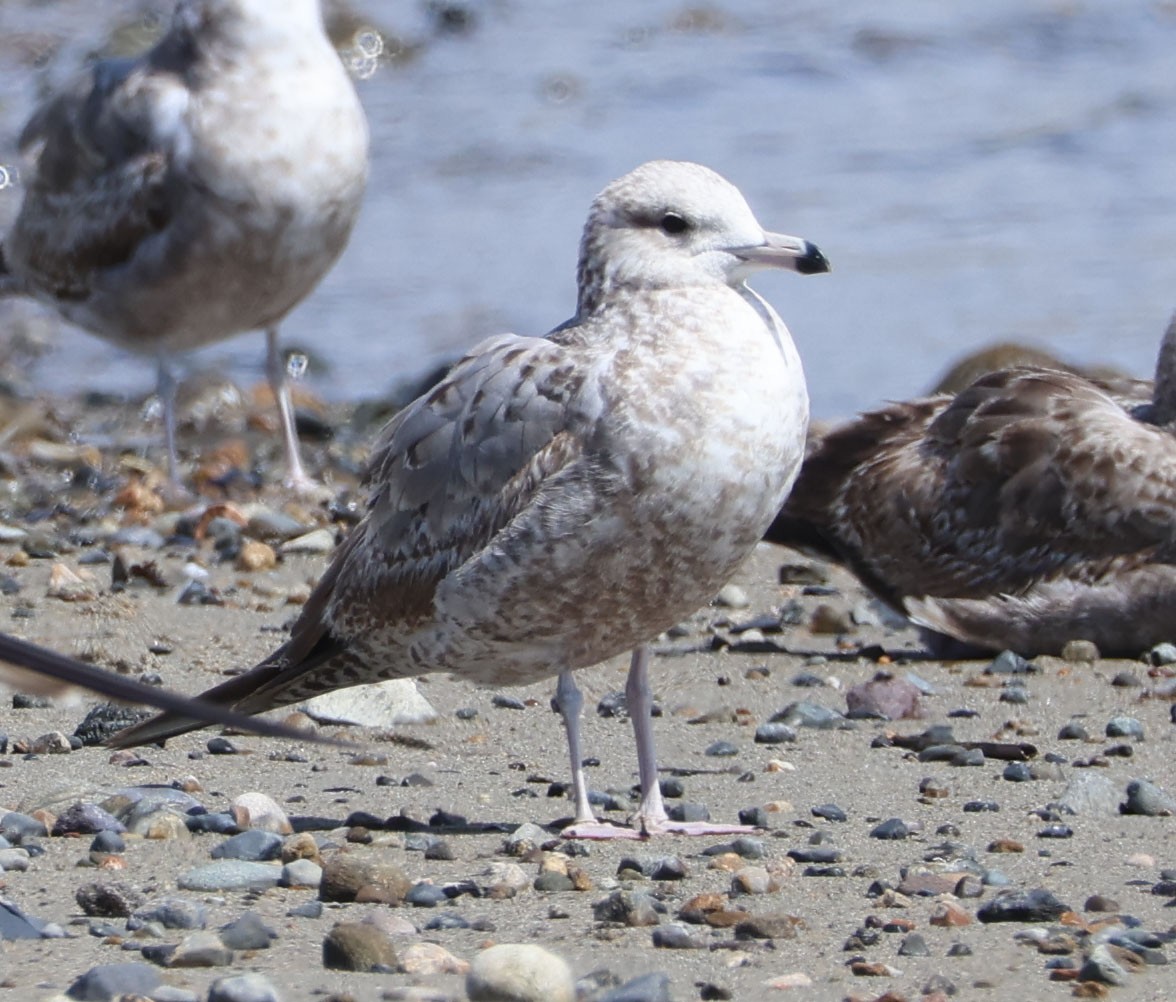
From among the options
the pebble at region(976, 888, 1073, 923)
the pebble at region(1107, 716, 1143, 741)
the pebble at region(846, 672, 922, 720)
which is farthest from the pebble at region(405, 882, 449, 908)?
the pebble at region(1107, 716, 1143, 741)

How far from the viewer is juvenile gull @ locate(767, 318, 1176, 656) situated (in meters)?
6.69

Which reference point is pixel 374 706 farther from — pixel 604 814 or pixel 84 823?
pixel 84 823

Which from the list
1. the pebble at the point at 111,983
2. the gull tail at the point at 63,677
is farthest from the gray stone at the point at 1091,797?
the gull tail at the point at 63,677

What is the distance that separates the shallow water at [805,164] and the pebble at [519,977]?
275 inches

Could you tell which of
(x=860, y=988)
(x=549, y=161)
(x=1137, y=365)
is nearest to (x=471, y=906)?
(x=860, y=988)

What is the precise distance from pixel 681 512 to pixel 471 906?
874 millimetres

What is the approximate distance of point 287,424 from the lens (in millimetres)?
8766

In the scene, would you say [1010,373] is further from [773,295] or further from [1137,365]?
[773,295]

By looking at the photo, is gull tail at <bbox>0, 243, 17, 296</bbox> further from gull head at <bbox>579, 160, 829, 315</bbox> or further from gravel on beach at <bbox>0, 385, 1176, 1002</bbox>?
gull head at <bbox>579, 160, 829, 315</bbox>

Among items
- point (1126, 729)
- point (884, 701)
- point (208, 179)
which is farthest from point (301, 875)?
point (208, 179)

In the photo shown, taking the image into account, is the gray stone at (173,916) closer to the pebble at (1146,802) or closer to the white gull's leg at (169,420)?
the pebble at (1146,802)

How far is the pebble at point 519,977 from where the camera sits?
3.48 m

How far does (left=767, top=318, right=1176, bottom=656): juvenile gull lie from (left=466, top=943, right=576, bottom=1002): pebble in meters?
3.31

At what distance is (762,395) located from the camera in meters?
4.57
